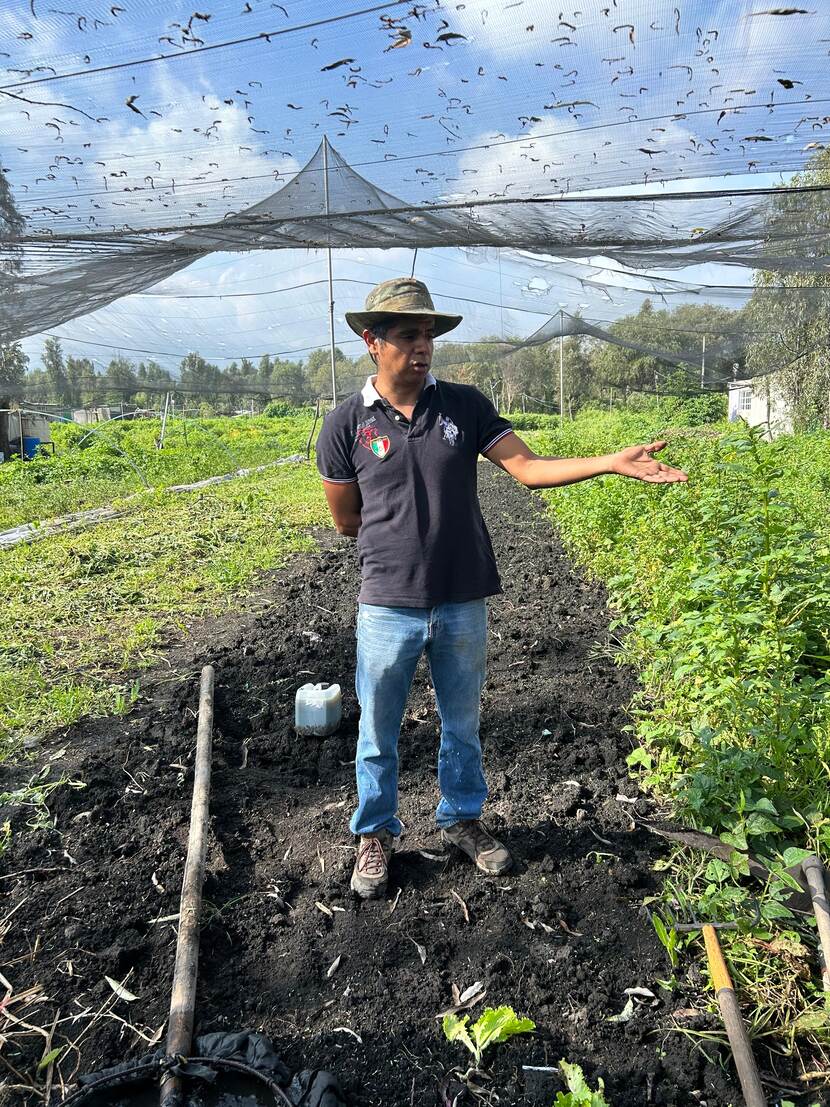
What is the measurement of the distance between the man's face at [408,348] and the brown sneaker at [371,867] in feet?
4.86

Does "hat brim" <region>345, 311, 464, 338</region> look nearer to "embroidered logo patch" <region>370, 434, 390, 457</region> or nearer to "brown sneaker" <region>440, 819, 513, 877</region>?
"embroidered logo patch" <region>370, 434, 390, 457</region>

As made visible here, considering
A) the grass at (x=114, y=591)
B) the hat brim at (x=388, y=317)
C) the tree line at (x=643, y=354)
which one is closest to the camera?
the hat brim at (x=388, y=317)

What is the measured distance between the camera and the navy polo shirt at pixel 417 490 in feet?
7.11

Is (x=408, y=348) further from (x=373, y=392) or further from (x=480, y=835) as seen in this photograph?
(x=480, y=835)

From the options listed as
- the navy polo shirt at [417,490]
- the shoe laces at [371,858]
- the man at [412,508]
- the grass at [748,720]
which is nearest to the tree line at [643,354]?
the grass at [748,720]

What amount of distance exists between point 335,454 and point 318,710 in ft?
4.99

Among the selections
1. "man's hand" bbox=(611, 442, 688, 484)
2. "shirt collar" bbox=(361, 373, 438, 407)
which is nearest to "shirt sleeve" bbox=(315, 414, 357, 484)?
"shirt collar" bbox=(361, 373, 438, 407)

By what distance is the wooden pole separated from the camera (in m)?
1.74

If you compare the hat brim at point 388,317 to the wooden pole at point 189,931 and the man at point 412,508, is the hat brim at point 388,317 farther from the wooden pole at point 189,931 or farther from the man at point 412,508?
the wooden pole at point 189,931

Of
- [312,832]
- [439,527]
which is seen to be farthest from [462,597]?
[312,832]

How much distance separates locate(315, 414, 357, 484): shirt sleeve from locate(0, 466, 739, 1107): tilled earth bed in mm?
1335

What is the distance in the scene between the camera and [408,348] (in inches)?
83.7

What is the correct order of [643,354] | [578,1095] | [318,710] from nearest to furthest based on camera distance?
[578,1095] < [318,710] < [643,354]

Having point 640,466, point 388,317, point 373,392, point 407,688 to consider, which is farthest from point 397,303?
point 407,688
